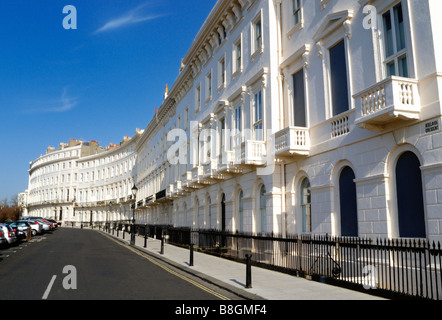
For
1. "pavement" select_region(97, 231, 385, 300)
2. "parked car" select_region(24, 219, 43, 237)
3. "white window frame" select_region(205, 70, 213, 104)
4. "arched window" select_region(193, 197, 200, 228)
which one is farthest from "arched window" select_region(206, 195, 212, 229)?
"parked car" select_region(24, 219, 43, 237)

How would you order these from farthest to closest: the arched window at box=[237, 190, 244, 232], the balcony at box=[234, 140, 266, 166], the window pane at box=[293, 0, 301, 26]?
the arched window at box=[237, 190, 244, 232]
the balcony at box=[234, 140, 266, 166]
the window pane at box=[293, 0, 301, 26]

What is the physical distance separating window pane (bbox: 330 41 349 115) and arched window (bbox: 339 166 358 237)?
2.22 metres

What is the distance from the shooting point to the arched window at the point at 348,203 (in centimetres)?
1214

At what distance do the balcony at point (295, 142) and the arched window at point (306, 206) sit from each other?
1311 millimetres

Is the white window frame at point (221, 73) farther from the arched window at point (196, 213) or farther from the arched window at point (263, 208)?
the arched window at point (196, 213)

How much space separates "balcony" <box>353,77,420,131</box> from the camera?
966 cm

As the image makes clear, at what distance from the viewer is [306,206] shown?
1484cm

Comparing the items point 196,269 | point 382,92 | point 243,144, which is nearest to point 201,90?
point 243,144

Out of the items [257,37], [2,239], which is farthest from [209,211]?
[2,239]

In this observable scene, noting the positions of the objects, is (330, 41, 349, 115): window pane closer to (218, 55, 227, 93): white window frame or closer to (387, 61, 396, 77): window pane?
(387, 61, 396, 77): window pane

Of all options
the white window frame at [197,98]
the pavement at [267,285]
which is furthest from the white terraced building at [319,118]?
the pavement at [267,285]

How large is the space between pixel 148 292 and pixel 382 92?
7.89m

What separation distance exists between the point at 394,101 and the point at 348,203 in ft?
13.4
